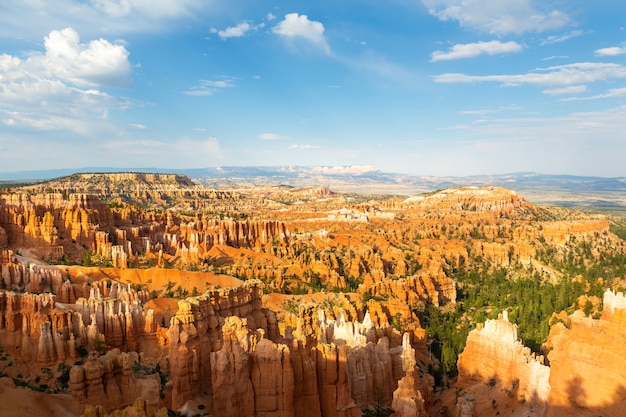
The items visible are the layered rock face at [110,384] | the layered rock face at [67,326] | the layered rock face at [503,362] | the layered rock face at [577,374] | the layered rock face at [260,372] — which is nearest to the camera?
the layered rock face at [110,384]

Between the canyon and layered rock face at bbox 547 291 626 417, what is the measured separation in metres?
0.08

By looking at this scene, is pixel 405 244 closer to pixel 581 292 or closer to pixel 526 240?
pixel 526 240

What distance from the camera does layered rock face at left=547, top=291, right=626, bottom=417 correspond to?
21969 millimetres

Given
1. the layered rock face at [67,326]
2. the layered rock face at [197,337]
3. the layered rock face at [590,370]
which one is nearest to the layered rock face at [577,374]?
the layered rock face at [590,370]

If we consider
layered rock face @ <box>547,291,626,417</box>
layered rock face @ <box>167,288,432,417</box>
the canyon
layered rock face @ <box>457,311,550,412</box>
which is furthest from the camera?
layered rock face @ <box>457,311,550,412</box>

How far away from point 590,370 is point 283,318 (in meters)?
31.8

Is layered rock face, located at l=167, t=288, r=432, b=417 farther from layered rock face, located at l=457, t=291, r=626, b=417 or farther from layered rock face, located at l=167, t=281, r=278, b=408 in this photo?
layered rock face, located at l=457, t=291, r=626, b=417

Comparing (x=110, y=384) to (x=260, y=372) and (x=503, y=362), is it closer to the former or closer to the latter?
(x=260, y=372)

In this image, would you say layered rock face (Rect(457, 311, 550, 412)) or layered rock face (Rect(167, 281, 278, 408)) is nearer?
layered rock face (Rect(167, 281, 278, 408))

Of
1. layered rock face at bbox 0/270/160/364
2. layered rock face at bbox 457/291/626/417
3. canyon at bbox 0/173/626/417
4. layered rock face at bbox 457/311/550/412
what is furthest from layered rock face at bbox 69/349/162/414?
layered rock face at bbox 457/311/550/412

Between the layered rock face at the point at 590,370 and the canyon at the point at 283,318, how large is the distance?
0.08 m

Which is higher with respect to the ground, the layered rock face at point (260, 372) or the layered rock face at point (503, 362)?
the layered rock face at point (260, 372)

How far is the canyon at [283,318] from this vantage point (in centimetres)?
2358

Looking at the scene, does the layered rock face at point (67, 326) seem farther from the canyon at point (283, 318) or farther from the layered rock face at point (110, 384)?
the layered rock face at point (110, 384)
